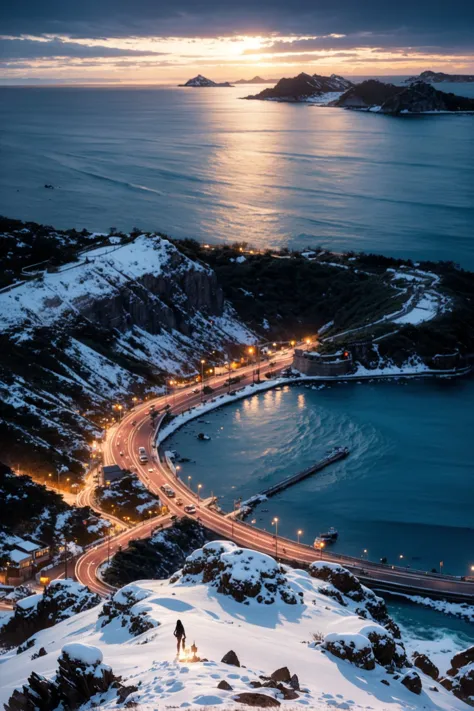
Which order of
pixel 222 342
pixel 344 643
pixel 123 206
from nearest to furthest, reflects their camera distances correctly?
1. pixel 344 643
2. pixel 222 342
3. pixel 123 206

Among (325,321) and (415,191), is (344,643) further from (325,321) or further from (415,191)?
(415,191)

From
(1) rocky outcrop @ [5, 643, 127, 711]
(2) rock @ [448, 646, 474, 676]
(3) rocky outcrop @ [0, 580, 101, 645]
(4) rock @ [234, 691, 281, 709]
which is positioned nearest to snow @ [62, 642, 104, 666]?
(1) rocky outcrop @ [5, 643, 127, 711]

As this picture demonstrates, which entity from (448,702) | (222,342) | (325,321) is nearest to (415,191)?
(325,321)

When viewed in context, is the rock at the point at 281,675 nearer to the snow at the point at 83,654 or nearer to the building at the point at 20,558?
the snow at the point at 83,654

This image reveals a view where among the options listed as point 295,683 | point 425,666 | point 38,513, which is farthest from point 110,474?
point 295,683

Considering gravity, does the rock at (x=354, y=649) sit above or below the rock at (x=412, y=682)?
above

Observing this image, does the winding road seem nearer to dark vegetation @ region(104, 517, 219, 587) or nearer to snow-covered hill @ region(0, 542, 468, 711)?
dark vegetation @ region(104, 517, 219, 587)

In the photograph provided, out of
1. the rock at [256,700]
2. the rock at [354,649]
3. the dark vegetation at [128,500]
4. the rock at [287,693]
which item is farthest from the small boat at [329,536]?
the rock at [256,700]
